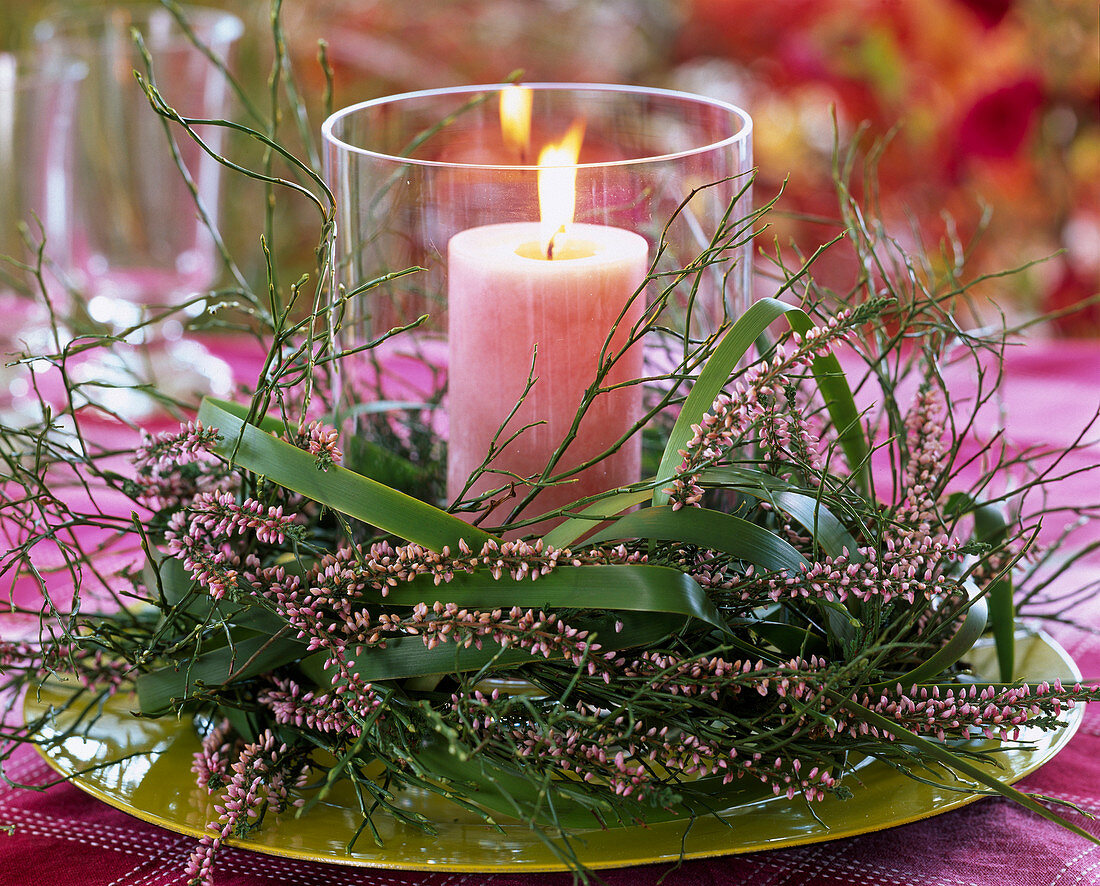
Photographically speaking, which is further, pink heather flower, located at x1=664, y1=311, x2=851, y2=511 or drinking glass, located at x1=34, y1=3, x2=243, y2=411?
drinking glass, located at x1=34, y1=3, x2=243, y2=411

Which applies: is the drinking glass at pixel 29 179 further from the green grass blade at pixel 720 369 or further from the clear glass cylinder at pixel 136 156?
the green grass blade at pixel 720 369

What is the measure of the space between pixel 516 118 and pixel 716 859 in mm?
280

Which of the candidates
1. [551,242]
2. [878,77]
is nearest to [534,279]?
[551,242]

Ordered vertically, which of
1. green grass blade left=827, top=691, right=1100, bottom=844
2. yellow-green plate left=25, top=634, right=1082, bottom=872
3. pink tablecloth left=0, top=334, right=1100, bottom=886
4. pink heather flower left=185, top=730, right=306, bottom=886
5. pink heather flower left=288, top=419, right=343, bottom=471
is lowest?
pink tablecloth left=0, top=334, right=1100, bottom=886

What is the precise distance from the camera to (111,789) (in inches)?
13.3

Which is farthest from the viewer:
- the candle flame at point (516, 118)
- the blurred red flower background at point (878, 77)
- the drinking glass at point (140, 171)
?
the blurred red flower background at point (878, 77)

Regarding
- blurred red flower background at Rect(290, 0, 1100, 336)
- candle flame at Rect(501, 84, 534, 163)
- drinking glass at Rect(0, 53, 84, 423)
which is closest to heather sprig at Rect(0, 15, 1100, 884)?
candle flame at Rect(501, 84, 534, 163)

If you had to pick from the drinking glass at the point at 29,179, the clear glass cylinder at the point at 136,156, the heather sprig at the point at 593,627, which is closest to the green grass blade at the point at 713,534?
the heather sprig at the point at 593,627

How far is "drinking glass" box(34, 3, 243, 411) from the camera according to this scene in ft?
2.65

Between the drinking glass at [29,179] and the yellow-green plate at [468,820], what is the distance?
393mm

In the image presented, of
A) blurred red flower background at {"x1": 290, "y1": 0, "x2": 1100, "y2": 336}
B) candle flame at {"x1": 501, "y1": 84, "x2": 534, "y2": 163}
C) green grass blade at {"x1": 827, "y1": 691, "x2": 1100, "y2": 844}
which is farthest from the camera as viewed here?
blurred red flower background at {"x1": 290, "y1": 0, "x2": 1100, "y2": 336}

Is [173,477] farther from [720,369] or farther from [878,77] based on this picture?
[878,77]

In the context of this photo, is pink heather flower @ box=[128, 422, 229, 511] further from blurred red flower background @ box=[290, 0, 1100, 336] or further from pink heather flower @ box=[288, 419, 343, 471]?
blurred red flower background @ box=[290, 0, 1100, 336]

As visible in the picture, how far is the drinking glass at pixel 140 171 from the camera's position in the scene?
809mm
